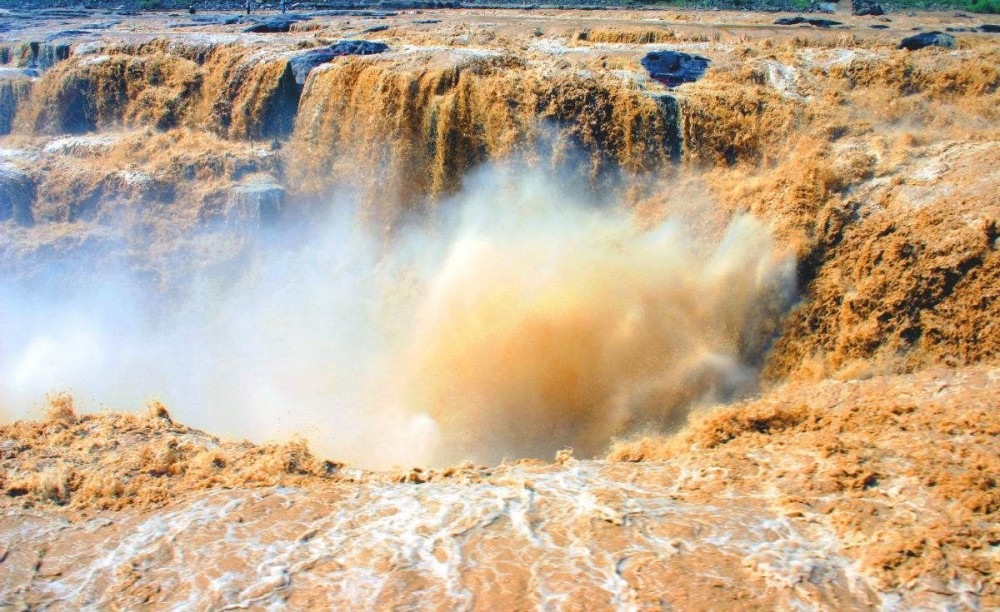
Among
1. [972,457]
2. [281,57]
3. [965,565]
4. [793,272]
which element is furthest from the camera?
[281,57]

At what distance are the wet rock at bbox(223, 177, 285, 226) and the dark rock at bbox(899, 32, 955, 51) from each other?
38.6 feet

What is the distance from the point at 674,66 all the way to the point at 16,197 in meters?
13.0

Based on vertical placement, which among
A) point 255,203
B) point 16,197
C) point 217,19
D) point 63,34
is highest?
point 217,19

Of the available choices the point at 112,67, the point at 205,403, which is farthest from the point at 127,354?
the point at 112,67

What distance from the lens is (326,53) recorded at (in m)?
15.3

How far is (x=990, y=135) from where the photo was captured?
11.3 meters

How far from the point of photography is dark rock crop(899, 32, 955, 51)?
1394 centimetres

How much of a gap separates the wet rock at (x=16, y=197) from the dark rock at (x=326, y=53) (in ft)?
19.3

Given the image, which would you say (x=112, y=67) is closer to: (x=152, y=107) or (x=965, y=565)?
(x=152, y=107)

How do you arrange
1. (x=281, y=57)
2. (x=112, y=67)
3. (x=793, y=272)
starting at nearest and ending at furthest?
(x=793, y=272), (x=281, y=57), (x=112, y=67)

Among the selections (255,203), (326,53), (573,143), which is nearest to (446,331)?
(573,143)

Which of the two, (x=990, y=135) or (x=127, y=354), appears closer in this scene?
(x=990, y=135)

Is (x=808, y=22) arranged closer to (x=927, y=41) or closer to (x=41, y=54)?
(x=927, y=41)

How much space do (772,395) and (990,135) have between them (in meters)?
5.27
